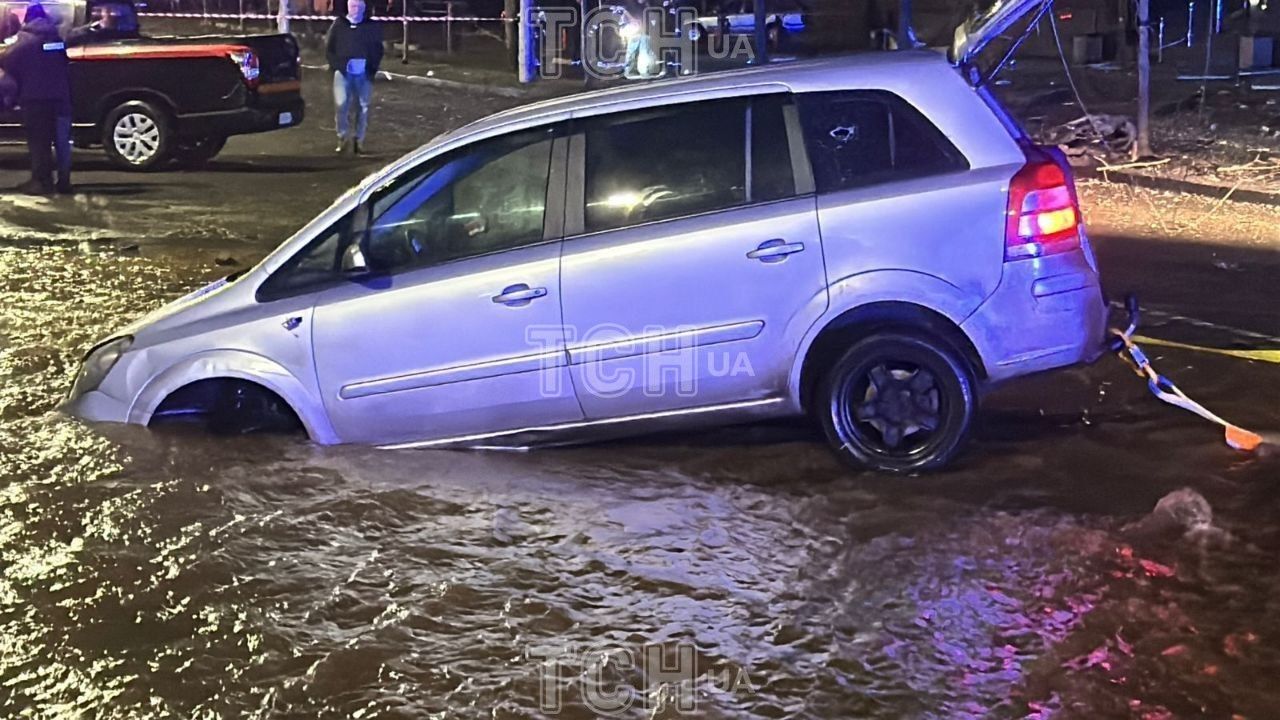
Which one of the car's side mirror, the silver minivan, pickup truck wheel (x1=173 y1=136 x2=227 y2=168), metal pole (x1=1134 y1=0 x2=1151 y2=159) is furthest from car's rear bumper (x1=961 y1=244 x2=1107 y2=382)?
pickup truck wheel (x1=173 y1=136 x2=227 y2=168)

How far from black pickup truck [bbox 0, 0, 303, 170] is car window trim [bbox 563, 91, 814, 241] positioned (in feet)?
35.5

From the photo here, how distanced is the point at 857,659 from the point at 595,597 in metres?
0.99

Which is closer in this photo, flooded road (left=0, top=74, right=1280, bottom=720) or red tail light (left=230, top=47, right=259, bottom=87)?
flooded road (left=0, top=74, right=1280, bottom=720)

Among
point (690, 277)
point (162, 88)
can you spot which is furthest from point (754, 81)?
point (162, 88)

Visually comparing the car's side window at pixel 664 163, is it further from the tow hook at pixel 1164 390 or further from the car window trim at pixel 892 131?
the tow hook at pixel 1164 390

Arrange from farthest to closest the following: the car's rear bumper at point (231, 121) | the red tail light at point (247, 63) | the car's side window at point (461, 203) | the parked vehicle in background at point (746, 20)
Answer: the parked vehicle in background at point (746, 20), the car's rear bumper at point (231, 121), the red tail light at point (247, 63), the car's side window at point (461, 203)

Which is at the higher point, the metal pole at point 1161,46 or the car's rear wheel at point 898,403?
the metal pole at point 1161,46

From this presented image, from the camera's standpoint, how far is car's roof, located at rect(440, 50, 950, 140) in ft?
20.2

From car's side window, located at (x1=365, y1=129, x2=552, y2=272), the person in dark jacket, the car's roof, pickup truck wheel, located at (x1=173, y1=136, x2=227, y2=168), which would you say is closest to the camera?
the car's roof

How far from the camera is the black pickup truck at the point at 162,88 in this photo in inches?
635

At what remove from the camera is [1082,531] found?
5516mm

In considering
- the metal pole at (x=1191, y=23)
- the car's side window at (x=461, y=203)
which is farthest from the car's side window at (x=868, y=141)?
the metal pole at (x=1191, y=23)

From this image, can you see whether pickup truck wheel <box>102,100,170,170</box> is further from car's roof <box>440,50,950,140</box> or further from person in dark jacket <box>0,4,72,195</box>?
car's roof <box>440,50,950,140</box>

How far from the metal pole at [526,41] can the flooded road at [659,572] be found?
56.3 feet
